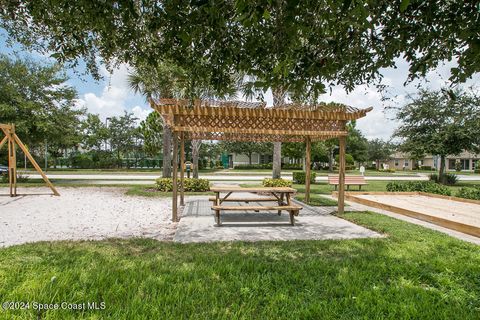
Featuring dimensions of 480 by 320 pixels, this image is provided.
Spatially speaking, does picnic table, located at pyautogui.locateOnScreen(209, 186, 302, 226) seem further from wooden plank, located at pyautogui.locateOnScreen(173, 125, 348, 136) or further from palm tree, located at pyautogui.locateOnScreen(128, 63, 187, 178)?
palm tree, located at pyautogui.locateOnScreen(128, 63, 187, 178)

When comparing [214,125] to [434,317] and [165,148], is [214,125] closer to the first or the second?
[434,317]

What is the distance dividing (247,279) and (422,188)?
11423mm

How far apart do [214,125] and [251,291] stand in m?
4.50

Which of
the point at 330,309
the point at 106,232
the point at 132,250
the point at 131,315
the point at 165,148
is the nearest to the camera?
the point at 131,315

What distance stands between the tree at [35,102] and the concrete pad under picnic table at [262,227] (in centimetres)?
1192

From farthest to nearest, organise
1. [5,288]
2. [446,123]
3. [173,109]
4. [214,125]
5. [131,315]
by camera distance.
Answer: [446,123] → [214,125] → [173,109] → [5,288] → [131,315]

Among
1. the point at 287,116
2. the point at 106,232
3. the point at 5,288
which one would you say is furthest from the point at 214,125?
the point at 5,288

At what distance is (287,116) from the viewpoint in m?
7.03

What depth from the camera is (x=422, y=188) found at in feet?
38.9

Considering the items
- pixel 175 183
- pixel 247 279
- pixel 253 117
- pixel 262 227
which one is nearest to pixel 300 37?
pixel 247 279

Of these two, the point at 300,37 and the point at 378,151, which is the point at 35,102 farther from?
the point at 378,151

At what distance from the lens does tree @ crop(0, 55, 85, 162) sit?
14.5m

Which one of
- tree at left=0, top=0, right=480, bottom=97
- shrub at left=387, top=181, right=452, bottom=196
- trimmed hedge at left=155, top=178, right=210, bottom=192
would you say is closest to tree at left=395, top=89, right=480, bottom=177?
shrub at left=387, top=181, right=452, bottom=196

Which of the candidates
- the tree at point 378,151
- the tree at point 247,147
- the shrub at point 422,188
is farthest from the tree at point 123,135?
the tree at point 378,151
